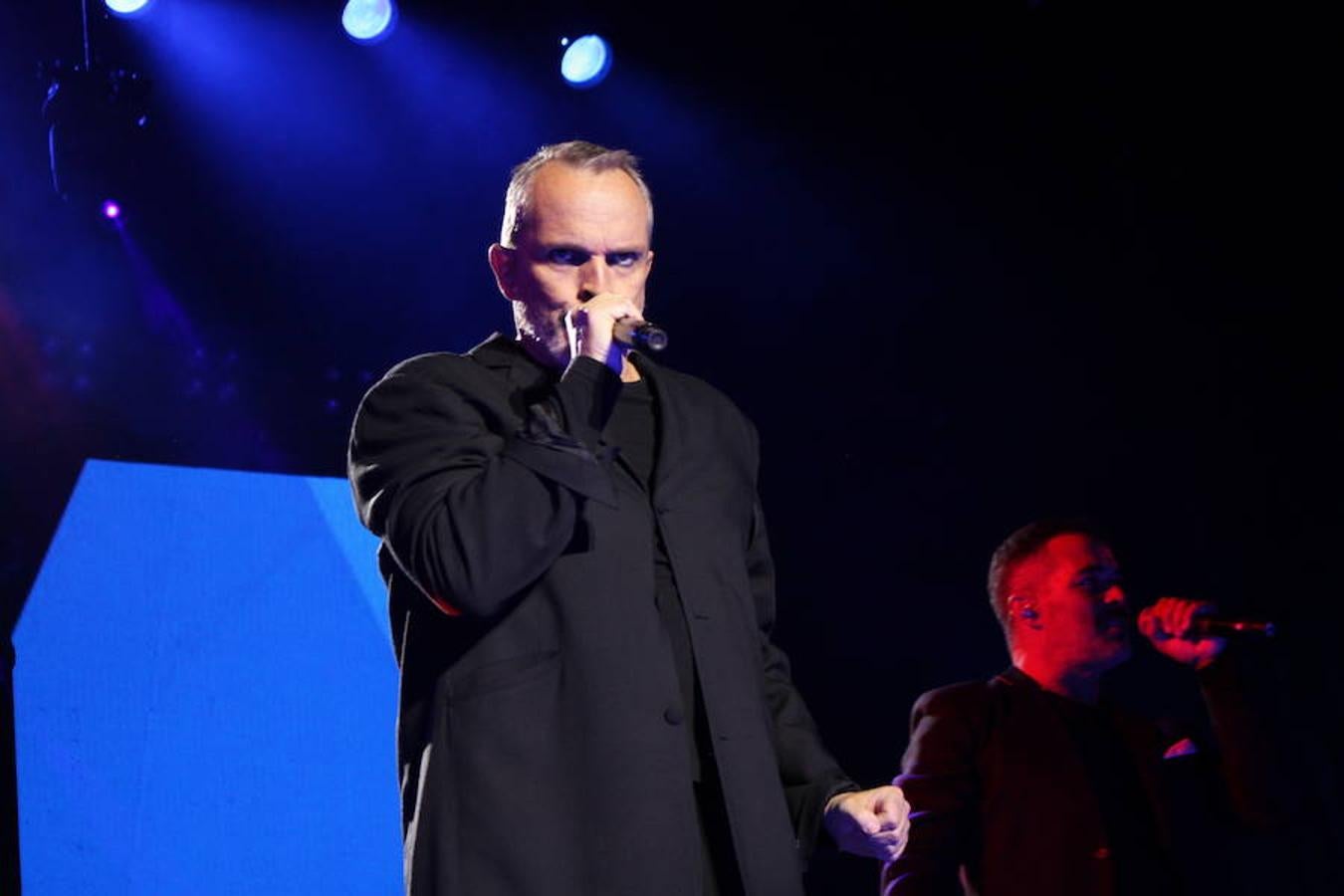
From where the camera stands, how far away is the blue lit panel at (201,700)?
3.09 meters

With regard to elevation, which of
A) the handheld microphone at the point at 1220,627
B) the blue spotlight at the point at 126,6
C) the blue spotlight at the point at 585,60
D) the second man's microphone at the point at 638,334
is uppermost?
the blue spotlight at the point at 126,6

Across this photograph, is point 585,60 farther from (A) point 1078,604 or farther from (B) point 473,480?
(B) point 473,480

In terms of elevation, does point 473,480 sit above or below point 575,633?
above

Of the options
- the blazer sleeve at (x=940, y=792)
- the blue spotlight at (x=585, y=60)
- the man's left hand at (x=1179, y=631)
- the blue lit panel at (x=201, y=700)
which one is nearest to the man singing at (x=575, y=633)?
the blazer sleeve at (x=940, y=792)

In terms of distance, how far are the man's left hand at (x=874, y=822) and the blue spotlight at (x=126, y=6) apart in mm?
3233

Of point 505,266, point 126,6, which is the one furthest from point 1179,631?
point 126,6

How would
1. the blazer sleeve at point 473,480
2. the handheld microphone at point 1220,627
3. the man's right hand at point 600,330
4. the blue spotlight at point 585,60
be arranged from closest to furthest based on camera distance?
the blazer sleeve at point 473,480 → the man's right hand at point 600,330 → the handheld microphone at point 1220,627 → the blue spotlight at point 585,60

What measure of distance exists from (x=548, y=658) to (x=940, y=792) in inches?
80.1

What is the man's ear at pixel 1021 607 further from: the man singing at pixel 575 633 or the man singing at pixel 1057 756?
the man singing at pixel 575 633

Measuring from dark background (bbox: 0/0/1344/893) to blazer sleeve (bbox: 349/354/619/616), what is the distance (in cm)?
219

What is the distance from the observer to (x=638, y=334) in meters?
1.55

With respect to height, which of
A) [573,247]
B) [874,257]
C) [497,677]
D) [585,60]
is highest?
[585,60]

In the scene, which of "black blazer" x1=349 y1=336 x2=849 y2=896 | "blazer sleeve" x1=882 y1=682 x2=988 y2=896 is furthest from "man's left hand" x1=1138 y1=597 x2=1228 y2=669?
"black blazer" x1=349 y1=336 x2=849 y2=896

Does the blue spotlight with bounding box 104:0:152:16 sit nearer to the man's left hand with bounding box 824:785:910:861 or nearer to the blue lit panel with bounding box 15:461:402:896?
the blue lit panel with bounding box 15:461:402:896
